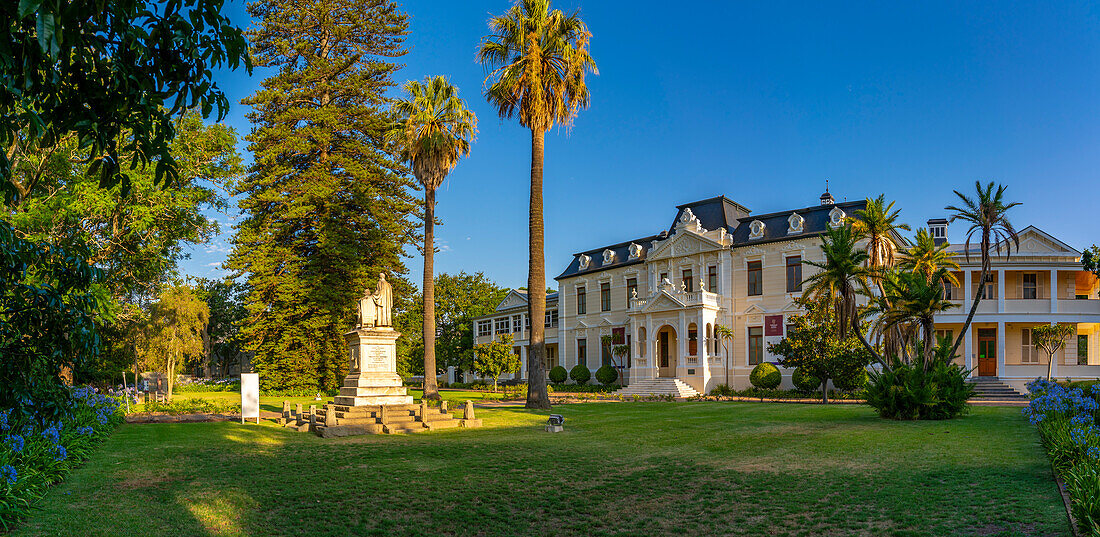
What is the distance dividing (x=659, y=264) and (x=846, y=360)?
16933 millimetres

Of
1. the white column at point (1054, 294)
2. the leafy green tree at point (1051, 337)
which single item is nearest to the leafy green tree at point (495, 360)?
the leafy green tree at point (1051, 337)

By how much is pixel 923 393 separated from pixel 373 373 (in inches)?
607

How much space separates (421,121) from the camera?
1131 inches

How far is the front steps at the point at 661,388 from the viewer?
125ft

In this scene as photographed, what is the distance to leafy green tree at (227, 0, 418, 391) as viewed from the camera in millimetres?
34750

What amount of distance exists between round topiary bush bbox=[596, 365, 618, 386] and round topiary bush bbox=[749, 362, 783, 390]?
11.6 metres

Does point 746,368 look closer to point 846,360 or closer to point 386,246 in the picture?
point 846,360

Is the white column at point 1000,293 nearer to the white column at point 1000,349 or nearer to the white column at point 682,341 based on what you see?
the white column at point 1000,349

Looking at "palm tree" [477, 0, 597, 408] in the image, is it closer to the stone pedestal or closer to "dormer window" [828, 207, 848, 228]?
the stone pedestal

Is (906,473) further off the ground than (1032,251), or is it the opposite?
(1032,251)

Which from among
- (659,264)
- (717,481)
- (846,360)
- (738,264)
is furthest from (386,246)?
(717,481)

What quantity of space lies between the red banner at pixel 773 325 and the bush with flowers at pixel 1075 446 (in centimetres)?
2334

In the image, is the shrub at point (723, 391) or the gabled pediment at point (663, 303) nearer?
the shrub at point (723, 391)

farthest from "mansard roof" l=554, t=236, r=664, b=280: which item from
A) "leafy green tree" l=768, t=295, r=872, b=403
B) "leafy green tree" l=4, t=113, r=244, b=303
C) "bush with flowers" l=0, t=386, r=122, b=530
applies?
"bush with flowers" l=0, t=386, r=122, b=530
